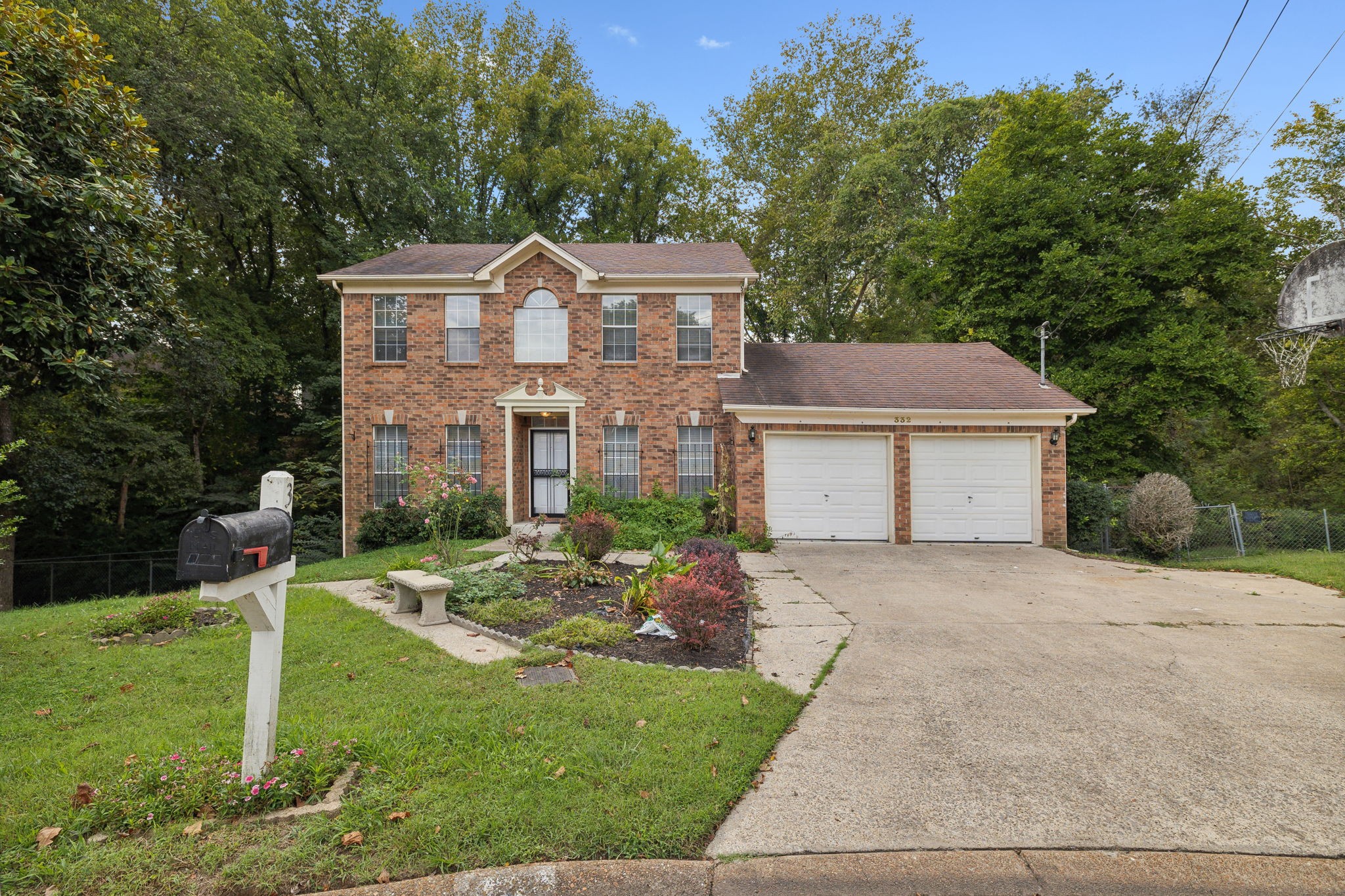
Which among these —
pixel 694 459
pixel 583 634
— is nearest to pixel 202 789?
pixel 583 634

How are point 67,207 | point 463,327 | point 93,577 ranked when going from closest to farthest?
point 67,207, point 463,327, point 93,577

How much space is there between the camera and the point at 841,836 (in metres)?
2.69

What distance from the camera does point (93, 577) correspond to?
15.2 metres

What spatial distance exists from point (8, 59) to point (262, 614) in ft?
23.8

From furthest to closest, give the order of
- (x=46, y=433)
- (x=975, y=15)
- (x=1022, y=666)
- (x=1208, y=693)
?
(x=46, y=433)
(x=975, y=15)
(x=1022, y=666)
(x=1208, y=693)

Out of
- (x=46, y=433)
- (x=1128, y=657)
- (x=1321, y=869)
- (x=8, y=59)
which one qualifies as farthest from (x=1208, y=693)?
(x=46, y=433)

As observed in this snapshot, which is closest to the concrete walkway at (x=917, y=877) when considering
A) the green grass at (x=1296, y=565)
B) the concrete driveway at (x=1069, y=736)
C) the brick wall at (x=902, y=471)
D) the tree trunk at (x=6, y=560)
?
the concrete driveway at (x=1069, y=736)

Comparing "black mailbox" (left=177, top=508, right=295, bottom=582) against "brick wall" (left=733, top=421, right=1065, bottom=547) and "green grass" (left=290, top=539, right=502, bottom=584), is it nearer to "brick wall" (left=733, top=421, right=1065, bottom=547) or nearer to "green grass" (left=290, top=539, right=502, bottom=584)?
"green grass" (left=290, top=539, right=502, bottom=584)

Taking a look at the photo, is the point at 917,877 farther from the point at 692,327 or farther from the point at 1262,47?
the point at 692,327

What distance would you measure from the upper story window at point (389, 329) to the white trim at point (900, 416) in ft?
24.6

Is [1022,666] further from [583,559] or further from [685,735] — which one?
[583,559]

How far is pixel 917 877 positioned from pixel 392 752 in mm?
2681

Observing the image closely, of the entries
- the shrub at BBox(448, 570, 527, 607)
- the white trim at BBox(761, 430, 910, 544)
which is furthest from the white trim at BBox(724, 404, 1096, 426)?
the shrub at BBox(448, 570, 527, 607)

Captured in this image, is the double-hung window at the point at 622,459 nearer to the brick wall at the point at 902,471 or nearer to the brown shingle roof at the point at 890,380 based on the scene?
the brown shingle roof at the point at 890,380
